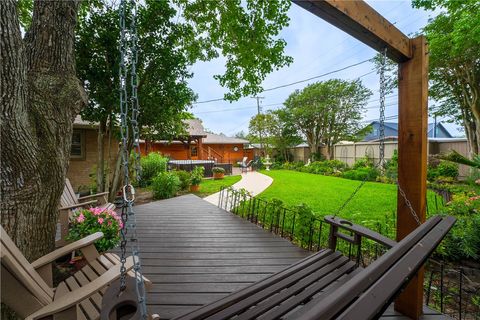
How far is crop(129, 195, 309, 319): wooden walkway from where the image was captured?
2111 millimetres

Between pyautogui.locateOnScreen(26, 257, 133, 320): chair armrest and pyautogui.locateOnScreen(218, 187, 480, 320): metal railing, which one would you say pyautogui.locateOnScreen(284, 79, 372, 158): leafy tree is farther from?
pyautogui.locateOnScreen(26, 257, 133, 320): chair armrest

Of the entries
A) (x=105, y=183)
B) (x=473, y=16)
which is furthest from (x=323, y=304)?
(x=473, y=16)

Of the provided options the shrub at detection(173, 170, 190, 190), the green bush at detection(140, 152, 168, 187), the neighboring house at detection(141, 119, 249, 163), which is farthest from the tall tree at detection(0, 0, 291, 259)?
the neighboring house at detection(141, 119, 249, 163)

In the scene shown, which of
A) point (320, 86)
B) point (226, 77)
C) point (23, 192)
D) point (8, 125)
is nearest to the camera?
point (8, 125)

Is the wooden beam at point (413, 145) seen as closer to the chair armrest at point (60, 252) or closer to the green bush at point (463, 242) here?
the green bush at point (463, 242)

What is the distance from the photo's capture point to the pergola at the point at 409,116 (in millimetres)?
1701

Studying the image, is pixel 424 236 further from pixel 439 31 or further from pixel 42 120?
pixel 439 31

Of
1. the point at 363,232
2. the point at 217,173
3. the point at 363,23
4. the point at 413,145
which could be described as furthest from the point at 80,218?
the point at 217,173

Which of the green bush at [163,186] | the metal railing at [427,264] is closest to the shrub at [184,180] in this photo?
the green bush at [163,186]

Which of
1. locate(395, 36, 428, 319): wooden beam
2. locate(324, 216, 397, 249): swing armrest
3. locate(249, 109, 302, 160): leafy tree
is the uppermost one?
locate(249, 109, 302, 160): leafy tree

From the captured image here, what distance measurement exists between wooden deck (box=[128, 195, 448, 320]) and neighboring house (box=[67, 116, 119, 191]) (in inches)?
205

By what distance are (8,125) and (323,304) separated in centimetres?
240

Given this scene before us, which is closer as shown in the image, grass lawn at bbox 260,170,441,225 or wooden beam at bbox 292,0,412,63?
wooden beam at bbox 292,0,412,63

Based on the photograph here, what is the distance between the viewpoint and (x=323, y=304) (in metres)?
0.72
